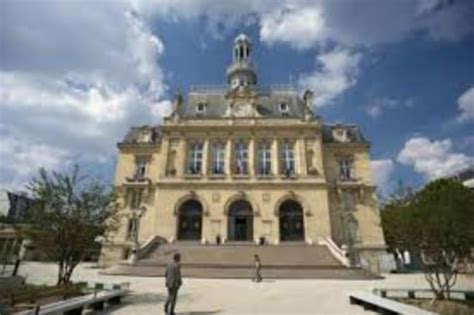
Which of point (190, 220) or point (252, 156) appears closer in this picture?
point (190, 220)

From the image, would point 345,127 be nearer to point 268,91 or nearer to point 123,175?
point 268,91

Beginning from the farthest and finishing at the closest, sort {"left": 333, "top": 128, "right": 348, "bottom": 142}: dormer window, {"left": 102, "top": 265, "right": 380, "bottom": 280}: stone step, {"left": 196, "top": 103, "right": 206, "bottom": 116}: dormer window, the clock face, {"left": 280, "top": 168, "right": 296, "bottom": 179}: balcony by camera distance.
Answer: {"left": 196, "top": 103, "right": 206, "bottom": 116}: dormer window, {"left": 333, "top": 128, "right": 348, "bottom": 142}: dormer window, the clock face, {"left": 280, "top": 168, "right": 296, "bottom": 179}: balcony, {"left": 102, "top": 265, "right": 380, "bottom": 280}: stone step

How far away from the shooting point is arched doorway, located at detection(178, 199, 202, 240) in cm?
3588

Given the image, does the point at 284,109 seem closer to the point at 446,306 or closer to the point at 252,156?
the point at 252,156

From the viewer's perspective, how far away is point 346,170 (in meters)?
39.3

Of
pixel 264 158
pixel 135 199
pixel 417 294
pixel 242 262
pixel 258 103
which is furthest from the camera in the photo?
pixel 258 103

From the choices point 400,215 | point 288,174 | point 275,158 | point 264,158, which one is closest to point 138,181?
point 264,158

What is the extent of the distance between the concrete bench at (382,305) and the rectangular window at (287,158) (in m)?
25.5

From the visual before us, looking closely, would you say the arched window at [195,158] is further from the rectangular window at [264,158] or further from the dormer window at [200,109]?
the rectangular window at [264,158]

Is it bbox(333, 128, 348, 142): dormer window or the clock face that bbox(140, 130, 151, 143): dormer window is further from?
bbox(333, 128, 348, 142): dormer window

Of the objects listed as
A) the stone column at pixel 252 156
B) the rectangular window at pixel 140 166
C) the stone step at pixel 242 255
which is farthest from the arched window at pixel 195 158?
the stone step at pixel 242 255

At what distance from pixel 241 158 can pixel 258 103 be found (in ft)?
24.4

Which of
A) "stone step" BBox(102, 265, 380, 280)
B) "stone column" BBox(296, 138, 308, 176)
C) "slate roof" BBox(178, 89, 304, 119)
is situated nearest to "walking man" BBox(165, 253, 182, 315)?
"stone step" BBox(102, 265, 380, 280)

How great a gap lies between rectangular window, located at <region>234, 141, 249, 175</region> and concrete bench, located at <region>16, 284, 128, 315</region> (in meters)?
25.4
